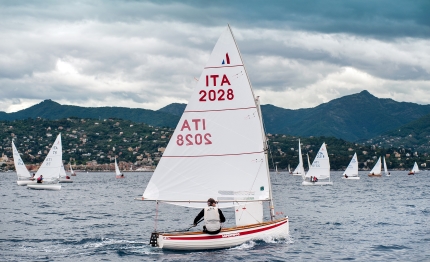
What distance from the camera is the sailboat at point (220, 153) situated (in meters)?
31.0

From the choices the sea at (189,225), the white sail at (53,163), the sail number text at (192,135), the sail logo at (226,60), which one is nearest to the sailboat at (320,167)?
the white sail at (53,163)

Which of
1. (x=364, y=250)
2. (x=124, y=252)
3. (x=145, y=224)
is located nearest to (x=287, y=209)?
(x=145, y=224)

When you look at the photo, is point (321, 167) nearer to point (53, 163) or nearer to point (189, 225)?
point (53, 163)

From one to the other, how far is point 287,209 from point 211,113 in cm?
3112

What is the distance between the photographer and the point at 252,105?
102 ft

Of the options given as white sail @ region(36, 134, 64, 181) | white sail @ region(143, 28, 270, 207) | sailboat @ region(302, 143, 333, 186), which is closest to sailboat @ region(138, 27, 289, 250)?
white sail @ region(143, 28, 270, 207)

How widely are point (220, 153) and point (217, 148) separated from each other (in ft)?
0.96

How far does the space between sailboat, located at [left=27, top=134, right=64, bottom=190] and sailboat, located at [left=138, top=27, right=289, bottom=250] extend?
6592 cm

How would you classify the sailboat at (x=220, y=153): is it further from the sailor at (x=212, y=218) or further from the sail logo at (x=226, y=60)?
the sailor at (x=212, y=218)

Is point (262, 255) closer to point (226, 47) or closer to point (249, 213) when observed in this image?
point (249, 213)

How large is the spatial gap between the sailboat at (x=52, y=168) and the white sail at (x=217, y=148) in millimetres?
65893

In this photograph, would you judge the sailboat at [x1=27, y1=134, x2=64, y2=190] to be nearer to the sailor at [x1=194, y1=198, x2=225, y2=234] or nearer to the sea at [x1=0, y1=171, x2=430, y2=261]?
the sea at [x1=0, y1=171, x2=430, y2=261]

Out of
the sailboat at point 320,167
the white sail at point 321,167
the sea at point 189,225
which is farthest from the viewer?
the white sail at point 321,167

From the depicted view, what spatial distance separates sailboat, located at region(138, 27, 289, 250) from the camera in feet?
102
